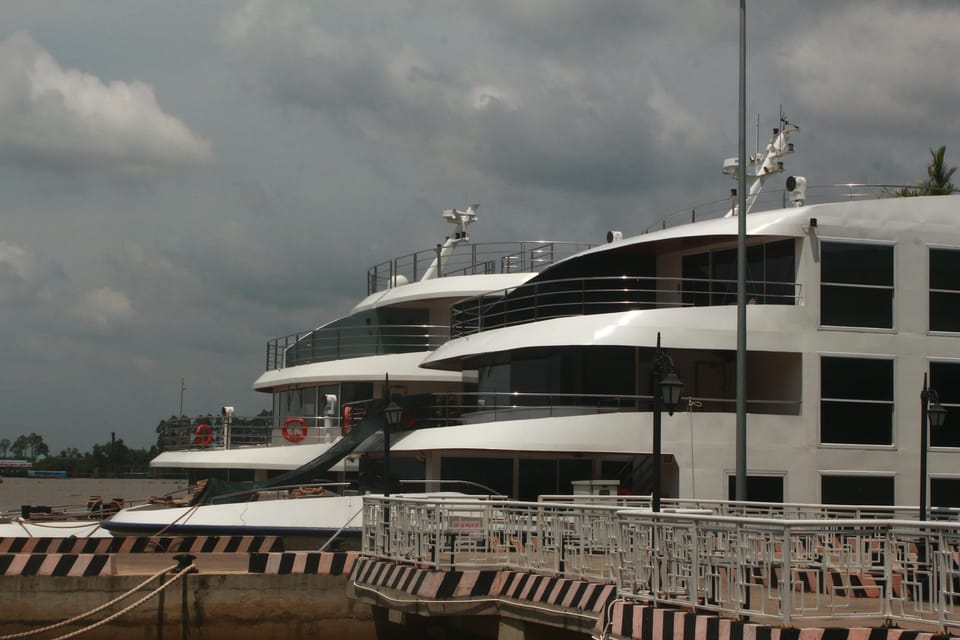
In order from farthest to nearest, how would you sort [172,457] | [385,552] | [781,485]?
[172,457]
[781,485]
[385,552]

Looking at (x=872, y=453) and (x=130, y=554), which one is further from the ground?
(x=872, y=453)

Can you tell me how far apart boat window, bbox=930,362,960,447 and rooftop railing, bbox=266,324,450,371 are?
12.8 metres

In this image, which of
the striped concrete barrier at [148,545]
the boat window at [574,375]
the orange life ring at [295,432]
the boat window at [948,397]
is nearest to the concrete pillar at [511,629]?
the boat window at [574,375]

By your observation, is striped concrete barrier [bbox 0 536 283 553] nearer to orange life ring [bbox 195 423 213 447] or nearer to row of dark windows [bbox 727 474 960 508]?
orange life ring [bbox 195 423 213 447]

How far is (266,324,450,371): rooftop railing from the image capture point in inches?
1304

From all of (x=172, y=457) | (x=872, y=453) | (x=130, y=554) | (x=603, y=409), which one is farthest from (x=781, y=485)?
(x=172, y=457)

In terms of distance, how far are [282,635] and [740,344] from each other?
9.16 meters

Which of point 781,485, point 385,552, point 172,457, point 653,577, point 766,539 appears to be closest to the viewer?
point 766,539

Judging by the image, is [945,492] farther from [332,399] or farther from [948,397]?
[332,399]

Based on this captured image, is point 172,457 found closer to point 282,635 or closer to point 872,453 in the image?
point 282,635

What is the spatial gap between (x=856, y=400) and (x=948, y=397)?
2.08 m

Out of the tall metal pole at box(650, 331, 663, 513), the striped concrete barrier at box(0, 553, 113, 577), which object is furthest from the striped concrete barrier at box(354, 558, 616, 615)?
the striped concrete barrier at box(0, 553, 113, 577)

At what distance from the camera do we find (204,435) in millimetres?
32562

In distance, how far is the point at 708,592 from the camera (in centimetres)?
1154
